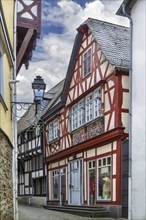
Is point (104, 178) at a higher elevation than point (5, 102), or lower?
lower

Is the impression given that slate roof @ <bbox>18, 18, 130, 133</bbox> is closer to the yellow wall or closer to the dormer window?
the dormer window

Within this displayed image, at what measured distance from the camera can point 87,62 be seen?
1700cm

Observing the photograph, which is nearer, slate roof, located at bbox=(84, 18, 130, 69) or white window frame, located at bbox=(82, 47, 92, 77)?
slate roof, located at bbox=(84, 18, 130, 69)

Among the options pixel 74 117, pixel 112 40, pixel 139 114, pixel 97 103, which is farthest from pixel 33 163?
pixel 139 114

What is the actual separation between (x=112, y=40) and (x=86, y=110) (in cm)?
315

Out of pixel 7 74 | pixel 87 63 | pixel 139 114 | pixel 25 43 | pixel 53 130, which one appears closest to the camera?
pixel 7 74

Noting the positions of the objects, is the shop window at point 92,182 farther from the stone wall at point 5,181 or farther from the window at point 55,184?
the stone wall at point 5,181

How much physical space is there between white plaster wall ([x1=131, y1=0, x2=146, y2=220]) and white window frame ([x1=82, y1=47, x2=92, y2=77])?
540 centimetres

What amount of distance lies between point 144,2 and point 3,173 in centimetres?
634

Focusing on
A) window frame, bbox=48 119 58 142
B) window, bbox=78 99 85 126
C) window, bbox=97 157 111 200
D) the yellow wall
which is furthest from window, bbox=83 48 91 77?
the yellow wall

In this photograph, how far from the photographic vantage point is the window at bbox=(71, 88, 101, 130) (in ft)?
51.4

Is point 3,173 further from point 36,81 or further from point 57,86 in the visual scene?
point 57,86

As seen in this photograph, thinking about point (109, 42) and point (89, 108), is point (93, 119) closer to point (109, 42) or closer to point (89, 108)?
point (89, 108)

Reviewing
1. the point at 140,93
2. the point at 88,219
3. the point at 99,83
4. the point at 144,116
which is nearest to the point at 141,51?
the point at 140,93
